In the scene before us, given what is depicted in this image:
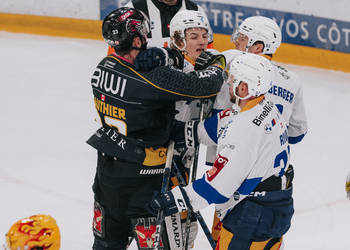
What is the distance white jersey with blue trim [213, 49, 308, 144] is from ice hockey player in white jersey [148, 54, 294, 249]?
Result: 432 millimetres

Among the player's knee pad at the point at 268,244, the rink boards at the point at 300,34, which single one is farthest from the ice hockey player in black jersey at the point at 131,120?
the rink boards at the point at 300,34

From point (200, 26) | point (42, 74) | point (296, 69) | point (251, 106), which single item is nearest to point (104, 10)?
point (42, 74)

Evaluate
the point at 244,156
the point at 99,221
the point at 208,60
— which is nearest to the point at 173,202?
the point at 244,156

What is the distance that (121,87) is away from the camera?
2.73 m

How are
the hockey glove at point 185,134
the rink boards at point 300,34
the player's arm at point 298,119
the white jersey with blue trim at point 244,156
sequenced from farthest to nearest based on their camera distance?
1. the rink boards at point 300,34
2. the player's arm at point 298,119
3. the hockey glove at point 185,134
4. the white jersey with blue trim at point 244,156

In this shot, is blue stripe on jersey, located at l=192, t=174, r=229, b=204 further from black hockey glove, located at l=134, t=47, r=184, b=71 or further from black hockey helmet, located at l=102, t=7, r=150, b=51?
black hockey helmet, located at l=102, t=7, r=150, b=51

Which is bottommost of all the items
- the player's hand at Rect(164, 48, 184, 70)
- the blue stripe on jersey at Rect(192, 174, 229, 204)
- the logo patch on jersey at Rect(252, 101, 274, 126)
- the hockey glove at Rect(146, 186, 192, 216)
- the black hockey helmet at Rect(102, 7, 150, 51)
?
the hockey glove at Rect(146, 186, 192, 216)

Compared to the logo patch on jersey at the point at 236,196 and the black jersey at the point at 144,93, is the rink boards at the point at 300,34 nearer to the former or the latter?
the black jersey at the point at 144,93

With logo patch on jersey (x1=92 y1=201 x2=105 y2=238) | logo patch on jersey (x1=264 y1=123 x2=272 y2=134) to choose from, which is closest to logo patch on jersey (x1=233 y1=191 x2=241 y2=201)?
logo patch on jersey (x1=264 y1=123 x2=272 y2=134)

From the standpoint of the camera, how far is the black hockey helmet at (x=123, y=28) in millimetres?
2734

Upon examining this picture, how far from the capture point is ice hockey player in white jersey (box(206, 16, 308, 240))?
118 inches

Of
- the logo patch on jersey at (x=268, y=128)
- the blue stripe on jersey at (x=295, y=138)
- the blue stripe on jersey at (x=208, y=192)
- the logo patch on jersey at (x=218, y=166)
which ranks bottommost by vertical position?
the blue stripe on jersey at (x=295, y=138)

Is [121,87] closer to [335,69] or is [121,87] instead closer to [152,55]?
[152,55]

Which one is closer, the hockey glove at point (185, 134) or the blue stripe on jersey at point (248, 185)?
the blue stripe on jersey at point (248, 185)
